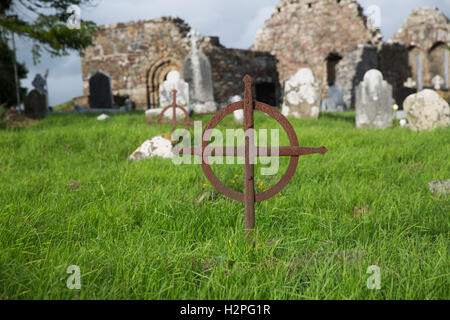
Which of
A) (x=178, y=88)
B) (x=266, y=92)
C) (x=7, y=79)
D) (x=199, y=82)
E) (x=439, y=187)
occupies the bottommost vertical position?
(x=439, y=187)

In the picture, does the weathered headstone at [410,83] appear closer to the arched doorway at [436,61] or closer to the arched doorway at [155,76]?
the arched doorway at [436,61]

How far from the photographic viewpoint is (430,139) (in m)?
5.31

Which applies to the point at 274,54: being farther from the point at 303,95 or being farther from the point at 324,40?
the point at 303,95

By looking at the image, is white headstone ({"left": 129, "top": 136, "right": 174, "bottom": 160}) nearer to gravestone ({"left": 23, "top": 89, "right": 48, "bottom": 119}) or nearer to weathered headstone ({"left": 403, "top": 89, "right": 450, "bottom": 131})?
weathered headstone ({"left": 403, "top": 89, "right": 450, "bottom": 131})

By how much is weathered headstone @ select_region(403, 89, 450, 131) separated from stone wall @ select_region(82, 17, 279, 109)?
10.0 metres

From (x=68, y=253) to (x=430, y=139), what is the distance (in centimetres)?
528

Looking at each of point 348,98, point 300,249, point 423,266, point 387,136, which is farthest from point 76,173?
point 348,98

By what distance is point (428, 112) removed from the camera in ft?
21.7

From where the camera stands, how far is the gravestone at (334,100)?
15.6 meters

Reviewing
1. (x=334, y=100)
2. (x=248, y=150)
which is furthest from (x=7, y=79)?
(x=248, y=150)

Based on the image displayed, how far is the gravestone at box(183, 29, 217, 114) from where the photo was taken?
10.8 metres

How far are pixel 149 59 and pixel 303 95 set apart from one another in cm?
1020

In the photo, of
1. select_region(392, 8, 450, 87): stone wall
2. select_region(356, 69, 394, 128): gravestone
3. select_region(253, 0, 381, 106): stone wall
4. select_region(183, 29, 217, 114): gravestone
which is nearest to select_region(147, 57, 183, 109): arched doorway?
select_region(253, 0, 381, 106): stone wall
